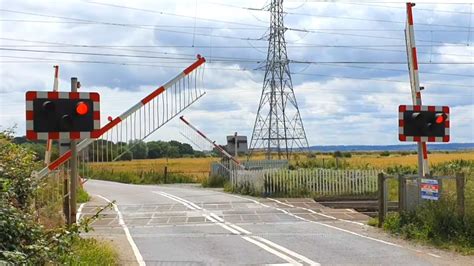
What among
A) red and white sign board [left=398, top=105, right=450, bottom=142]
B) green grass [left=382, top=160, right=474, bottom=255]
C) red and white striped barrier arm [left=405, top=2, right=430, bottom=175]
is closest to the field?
red and white striped barrier arm [left=405, top=2, right=430, bottom=175]

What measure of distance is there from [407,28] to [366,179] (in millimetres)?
11859

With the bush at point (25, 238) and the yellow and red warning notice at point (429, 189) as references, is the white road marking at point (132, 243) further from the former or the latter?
the yellow and red warning notice at point (429, 189)

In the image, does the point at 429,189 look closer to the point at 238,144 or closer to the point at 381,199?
the point at 381,199

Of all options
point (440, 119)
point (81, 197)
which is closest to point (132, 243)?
point (440, 119)

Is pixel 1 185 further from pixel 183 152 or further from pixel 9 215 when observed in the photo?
pixel 183 152

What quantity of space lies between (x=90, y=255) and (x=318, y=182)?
18.2 metres

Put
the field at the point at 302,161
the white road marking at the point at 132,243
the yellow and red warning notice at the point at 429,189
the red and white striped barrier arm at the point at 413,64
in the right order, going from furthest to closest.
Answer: the field at the point at 302,161 → the red and white striped barrier arm at the point at 413,64 → the yellow and red warning notice at the point at 429,189 → the white road marking at the point at 132,243

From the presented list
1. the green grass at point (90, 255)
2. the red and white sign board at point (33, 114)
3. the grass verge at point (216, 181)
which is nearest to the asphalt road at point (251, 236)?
the green grass at point (90, 255)

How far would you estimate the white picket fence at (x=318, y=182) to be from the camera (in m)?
26.4

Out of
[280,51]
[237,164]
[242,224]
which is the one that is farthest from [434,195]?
[280,51]

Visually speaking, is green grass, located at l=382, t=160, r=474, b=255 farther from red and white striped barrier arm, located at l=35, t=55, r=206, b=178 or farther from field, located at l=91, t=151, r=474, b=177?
field, located at l=91, t=151, r=474, b=177

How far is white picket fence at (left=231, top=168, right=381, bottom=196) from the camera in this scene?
2641 cm

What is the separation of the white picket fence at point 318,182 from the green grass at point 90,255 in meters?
16.0

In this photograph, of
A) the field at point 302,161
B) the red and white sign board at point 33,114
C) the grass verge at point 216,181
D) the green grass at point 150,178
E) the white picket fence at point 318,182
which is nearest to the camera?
the red and white sign board at point 33,114
